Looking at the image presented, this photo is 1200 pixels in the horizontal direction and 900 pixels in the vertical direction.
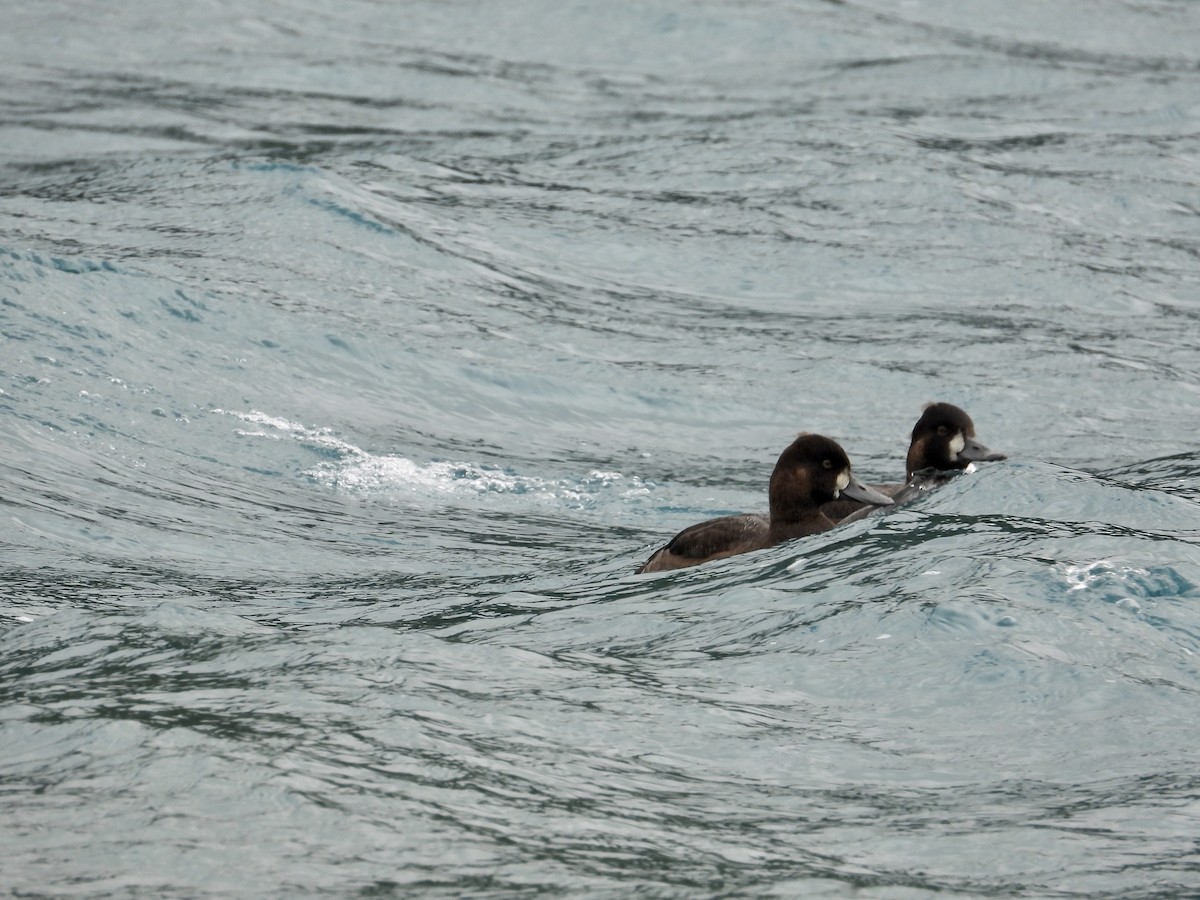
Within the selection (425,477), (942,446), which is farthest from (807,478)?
(425,477)

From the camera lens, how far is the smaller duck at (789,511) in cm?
740

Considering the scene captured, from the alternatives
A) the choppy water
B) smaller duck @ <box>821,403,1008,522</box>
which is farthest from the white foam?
smaller duck @ <box>821,403,1008,522</box>

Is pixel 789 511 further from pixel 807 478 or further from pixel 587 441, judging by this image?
pixel 587 441

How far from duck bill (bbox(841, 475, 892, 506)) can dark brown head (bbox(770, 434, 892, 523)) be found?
13 millimetres

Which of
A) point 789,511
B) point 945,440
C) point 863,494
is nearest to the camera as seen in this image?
point 789,511

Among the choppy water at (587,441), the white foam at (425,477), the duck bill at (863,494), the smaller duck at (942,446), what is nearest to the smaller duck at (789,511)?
the duck bill at (863,494)

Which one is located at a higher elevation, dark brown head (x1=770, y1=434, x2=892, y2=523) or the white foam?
dark brown head (x1=770, y1=434, x2=892, y2=523)

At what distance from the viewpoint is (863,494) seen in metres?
7.80

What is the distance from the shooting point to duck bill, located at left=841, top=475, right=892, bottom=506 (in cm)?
775

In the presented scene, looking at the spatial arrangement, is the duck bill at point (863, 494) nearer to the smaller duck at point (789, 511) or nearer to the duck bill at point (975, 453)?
the smaller duck at point (789, 511)

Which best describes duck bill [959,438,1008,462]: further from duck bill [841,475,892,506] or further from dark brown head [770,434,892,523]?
dark brown head [770,434,892,523]

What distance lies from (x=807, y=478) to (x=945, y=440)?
4.11 feet

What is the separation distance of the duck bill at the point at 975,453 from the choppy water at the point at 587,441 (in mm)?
451

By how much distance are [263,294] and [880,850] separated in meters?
8.14
